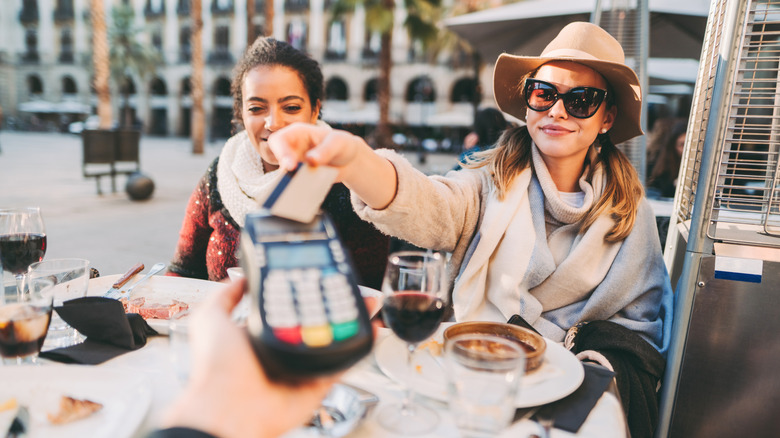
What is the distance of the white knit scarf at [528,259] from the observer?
6.38 ft

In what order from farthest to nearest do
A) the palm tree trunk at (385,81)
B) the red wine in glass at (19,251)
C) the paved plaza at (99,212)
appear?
the palm tree trunk at (385,81), the paved plaza at (99,212), the red wine in glass at (19,251)

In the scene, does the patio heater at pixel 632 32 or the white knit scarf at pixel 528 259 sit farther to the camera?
Answer: the patio heater at pixel 632 32

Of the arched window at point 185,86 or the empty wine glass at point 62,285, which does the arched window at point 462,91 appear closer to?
the arched window at point 185,86

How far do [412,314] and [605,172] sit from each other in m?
1.42

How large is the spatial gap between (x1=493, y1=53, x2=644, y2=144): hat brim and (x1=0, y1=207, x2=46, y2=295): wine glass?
1825 mm

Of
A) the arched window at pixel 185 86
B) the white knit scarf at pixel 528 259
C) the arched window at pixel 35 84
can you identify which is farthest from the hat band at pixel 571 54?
the arched window at pixel 35 84

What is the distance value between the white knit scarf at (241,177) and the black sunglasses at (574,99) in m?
1.18

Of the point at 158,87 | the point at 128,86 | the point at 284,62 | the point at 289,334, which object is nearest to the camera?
the point at 289,334

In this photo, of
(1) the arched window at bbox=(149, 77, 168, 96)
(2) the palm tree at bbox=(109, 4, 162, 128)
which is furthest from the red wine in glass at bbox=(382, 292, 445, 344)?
(1) the arched window at bbox=(149, 77, 168, 96)

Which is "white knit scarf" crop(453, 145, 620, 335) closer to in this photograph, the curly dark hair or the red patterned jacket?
the red patterned jacket

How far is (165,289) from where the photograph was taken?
1733 mm

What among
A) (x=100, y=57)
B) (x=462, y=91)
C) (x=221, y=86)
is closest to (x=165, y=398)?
(x=100, y=57)

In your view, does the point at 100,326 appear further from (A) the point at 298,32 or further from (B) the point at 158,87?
(B) the point at 158,87

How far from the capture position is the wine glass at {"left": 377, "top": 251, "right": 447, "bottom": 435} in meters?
1.08
